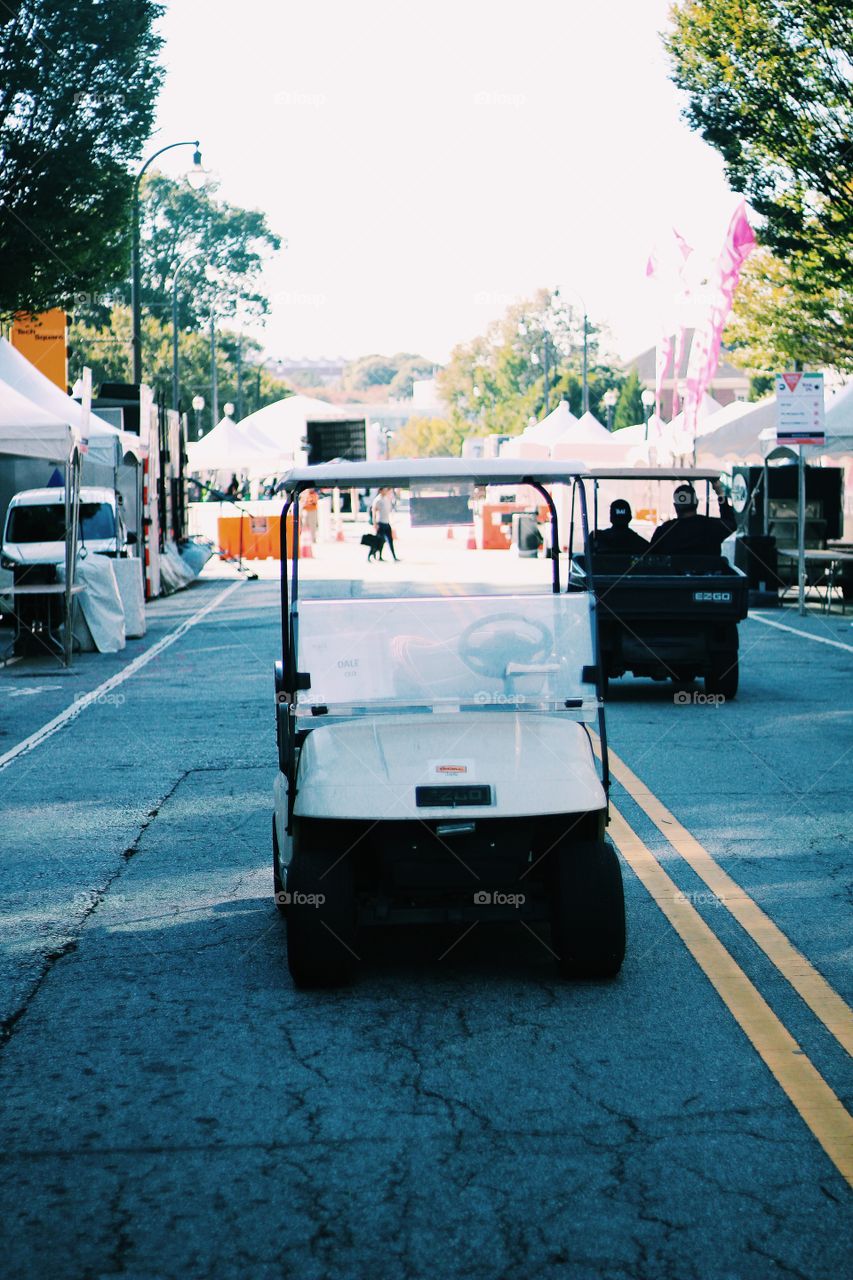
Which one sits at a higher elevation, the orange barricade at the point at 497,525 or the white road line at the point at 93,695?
the orange barricade at the point at 497,525

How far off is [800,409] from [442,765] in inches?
737

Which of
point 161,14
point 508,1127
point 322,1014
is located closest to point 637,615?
point 322,1014

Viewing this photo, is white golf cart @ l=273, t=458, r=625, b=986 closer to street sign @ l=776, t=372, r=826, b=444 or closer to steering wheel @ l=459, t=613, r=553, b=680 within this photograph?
steering wheel @ l=459, t=613, r=553, b=680

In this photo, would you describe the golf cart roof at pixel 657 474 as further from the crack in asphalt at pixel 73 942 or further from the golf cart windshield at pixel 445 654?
the golf cart windshield at pixel 445 654

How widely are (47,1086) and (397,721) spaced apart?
1900 mm

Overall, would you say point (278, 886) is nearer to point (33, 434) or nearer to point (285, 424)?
point (33, 434)

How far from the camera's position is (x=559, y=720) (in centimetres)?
653

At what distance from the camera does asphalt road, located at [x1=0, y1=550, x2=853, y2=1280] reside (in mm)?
4172

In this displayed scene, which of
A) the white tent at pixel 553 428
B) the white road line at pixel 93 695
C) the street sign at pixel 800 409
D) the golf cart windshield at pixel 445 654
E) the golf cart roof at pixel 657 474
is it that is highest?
the white tent at pixel 553 428

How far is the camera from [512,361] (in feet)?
408

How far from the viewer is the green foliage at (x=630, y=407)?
95812mm

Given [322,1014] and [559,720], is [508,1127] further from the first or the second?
[559,720]

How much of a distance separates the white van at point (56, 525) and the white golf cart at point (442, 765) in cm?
1645

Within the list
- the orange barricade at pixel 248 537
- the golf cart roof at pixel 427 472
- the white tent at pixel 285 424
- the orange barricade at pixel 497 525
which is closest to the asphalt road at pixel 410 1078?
the golf cart roof at pixel 427 472
